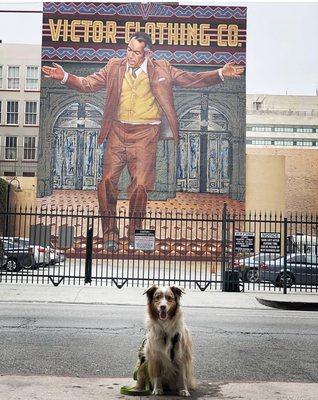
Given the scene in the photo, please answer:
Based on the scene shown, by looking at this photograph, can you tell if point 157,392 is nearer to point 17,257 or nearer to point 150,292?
point 150,292

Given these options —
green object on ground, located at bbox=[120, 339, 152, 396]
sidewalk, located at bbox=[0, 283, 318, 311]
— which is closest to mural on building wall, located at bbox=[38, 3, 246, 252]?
sidewalk, located at bbox=[0, 283, 318, 311]

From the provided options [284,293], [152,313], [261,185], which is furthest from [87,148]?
[152,313]

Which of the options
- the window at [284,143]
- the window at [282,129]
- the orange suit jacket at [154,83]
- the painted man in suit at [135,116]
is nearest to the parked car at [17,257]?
the painted man in suit at [135,116]

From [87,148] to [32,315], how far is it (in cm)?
2985

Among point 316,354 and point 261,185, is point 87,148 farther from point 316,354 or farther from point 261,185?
point 316,354

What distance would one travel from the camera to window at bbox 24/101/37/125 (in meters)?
55.8

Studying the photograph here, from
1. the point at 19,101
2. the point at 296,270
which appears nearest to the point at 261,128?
the point at 19,101

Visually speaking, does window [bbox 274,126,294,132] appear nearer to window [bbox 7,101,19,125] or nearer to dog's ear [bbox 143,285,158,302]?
window [bbox 7,101,19,125]

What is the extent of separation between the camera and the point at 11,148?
53.7 metres

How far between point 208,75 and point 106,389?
3737cm

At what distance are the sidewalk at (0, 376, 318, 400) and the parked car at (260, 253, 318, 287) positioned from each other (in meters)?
15.1

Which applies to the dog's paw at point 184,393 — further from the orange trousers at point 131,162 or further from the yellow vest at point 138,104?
the yellow vest at point 138,104

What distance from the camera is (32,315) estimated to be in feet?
41.4

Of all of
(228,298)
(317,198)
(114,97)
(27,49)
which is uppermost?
(27,49)
